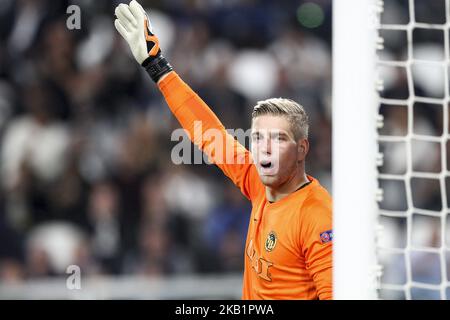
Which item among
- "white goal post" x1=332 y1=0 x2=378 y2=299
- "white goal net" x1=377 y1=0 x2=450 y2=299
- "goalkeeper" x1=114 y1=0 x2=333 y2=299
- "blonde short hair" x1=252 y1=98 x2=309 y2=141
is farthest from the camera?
"white goal net" x1=377 y1=0 x2=450 y2=299

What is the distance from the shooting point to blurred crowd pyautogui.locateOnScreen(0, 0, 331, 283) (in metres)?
7.04

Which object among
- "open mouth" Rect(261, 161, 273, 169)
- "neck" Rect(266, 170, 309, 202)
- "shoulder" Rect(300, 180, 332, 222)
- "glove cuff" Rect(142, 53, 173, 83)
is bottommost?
"shoulder" Rect(300, 180, 332, 222)

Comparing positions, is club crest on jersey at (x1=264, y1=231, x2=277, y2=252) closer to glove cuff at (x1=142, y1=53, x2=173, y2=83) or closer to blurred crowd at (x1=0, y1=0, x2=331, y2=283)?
glove cuff at (x1=142, y1=53, x2=173, y2=83)

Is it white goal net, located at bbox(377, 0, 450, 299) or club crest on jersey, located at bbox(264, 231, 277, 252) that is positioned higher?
white goal net, located at bbox(377, 0, 450, 299)

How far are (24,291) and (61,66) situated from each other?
2540 millimetres

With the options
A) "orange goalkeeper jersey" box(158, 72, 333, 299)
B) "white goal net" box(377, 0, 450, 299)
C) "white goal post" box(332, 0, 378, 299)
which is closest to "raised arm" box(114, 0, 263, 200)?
"orange goalkeeper jersey" box(158, 72, 333, 299)

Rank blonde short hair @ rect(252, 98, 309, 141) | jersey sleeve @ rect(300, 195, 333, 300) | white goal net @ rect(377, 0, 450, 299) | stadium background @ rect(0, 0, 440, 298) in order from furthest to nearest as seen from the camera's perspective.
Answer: stadium background @ rect(0, 0, 440, 298)
white goal net @ rect(377, 0, 450, 299)
blonde short hair @ rect(252, 98, 309, 141)
jersey sleeve @ rect(300, 195, 333, 300)

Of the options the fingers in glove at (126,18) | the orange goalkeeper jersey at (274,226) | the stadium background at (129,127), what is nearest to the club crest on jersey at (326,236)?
the orange goalkeeper jersey at (274,226)

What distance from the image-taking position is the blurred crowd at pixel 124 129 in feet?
23.1

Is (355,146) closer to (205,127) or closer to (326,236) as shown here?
(326,236)

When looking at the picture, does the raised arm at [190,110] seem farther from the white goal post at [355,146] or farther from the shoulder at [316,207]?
the white goal post at [355,146]

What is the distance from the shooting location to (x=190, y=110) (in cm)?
436
